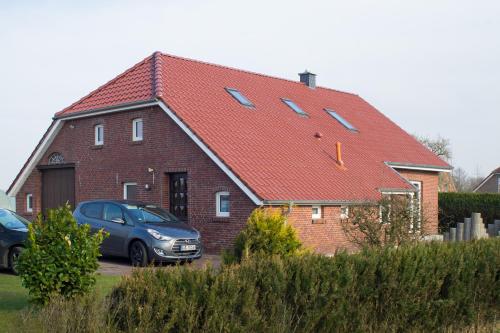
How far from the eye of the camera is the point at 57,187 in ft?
86.0

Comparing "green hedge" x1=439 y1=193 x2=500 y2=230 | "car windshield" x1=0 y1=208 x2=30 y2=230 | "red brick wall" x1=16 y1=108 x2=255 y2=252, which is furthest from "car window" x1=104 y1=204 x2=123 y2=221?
"green hedge" x1=439 y1=193 x2=500 y2=230

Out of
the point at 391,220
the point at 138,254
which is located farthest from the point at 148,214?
the point at 391,220

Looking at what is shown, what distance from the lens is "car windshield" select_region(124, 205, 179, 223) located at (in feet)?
54.8

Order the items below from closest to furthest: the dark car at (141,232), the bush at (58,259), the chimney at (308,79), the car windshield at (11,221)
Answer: the bush at (58,259)
the car windshield at (11,221)
the dark car at (141,232)
the chimney at (308,79)

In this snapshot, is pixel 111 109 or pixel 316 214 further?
pixel 111 109

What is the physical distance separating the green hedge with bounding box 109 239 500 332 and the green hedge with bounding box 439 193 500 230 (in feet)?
74.0

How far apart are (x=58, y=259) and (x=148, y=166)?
13.8m

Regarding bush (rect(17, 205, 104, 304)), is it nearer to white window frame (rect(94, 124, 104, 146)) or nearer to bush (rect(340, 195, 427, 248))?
bush (rect(340, 195, 427, 248))

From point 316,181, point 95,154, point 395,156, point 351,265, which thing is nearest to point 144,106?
point 95,154

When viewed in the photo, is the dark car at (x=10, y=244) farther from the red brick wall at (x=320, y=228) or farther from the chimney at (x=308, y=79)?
the chimney at (x=308, y=79)

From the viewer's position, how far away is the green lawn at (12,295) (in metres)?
8.36

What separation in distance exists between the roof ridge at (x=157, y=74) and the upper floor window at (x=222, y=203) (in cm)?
397

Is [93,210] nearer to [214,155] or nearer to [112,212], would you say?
[112,212]

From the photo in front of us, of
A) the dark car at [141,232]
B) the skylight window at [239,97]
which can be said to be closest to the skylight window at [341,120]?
the skylight window at [239,97]
